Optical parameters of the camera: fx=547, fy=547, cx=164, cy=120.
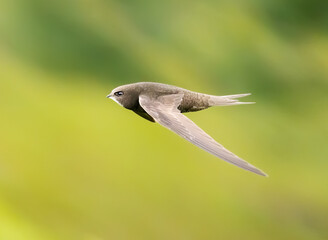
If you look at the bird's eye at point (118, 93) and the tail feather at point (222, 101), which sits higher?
the tail feather at point (222, 101)

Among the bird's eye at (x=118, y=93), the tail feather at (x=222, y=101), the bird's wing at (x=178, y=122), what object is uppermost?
the tail feather at (x=222, y=101)

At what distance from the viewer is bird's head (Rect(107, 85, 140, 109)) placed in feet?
1.54

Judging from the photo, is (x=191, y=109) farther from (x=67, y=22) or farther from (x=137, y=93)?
(x=67, y=22)

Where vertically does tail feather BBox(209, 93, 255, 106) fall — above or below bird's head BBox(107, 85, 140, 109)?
above

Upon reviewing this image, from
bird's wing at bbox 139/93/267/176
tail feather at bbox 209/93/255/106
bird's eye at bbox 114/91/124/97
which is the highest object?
tail feather at bbox 209/93/255/106

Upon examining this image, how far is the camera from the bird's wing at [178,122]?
400mm

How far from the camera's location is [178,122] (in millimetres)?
443

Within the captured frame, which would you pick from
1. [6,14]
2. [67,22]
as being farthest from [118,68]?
[6,14]

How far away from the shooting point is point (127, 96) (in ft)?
1.54

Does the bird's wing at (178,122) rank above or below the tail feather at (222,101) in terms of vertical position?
below

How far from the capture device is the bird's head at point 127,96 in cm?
47

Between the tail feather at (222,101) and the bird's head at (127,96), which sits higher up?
the tail feather at (222,101)

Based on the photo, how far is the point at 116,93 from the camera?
469mm

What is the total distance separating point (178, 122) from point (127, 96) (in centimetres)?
5
